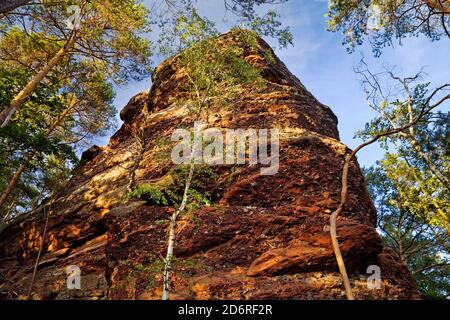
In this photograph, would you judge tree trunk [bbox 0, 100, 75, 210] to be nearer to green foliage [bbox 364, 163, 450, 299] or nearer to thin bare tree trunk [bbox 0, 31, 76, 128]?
thin bare tree trunk [bbox 0, 31, 76, 128]


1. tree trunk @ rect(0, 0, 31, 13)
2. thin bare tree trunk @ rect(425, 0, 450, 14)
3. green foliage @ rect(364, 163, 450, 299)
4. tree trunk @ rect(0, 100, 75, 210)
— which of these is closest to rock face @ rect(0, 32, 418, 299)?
tree trunk @ rect(0, 100, 75, 210)

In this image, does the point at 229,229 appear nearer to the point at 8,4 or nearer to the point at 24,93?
the point at 8,4

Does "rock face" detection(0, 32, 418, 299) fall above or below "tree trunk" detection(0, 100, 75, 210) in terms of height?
below

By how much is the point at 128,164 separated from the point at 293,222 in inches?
313

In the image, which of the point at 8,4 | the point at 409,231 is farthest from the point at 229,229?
the point at 409,231

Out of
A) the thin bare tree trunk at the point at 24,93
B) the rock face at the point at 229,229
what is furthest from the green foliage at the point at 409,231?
the thin bare tree trunk at the point at 24,93

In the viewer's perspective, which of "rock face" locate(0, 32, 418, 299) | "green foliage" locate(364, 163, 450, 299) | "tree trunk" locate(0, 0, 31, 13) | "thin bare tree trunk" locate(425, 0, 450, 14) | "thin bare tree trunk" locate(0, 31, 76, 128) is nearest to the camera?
"tree trunk" locate(0, 0, 31, 13)

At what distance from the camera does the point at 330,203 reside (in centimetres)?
776

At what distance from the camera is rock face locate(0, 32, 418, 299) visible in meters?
6.36

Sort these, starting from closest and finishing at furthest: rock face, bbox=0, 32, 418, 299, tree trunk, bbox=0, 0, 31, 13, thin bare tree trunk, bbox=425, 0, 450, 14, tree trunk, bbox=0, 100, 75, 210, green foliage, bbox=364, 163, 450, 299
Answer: tree trunk, bbox=0, 0, 31, 13
rock face, bbox=0, 32, 418, 299
thin bare tree trunk, bbox=425, 0, 450, 14
tree trunk, bbox=0, 100, 75, 210
green foliage, bbox=364, 163, 450, 299

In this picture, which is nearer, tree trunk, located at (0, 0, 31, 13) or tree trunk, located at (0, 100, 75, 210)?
tree trunk, located at (0, 0, 31, 13)

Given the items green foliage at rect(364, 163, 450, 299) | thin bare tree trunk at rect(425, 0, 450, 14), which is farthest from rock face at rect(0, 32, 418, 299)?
green foliage at rect(364, 163, 450, 299)

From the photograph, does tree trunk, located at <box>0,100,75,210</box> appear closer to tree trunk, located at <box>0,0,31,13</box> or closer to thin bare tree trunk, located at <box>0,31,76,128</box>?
thin bare tree trunk, located at <box>0,31,76,128</box>
